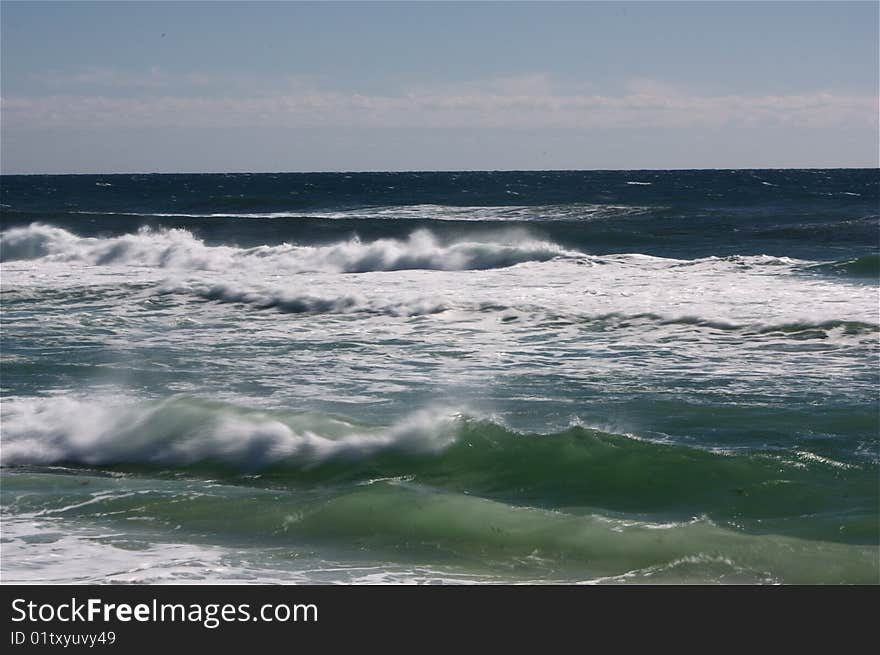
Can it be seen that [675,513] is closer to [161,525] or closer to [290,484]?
[290,484]

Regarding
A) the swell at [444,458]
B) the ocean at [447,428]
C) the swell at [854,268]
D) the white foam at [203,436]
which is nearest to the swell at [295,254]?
the ocean at [447,428]

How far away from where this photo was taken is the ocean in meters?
6.97

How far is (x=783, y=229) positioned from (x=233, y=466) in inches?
1179

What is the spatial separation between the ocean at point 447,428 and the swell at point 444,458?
0.08 ft

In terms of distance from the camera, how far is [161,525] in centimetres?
760

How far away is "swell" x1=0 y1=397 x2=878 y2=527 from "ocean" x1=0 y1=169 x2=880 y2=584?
25 millimetres

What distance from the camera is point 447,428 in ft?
31.5

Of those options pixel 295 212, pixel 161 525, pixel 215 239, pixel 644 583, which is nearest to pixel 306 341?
pixel 161 525

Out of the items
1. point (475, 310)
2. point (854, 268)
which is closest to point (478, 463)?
point (475, 310)

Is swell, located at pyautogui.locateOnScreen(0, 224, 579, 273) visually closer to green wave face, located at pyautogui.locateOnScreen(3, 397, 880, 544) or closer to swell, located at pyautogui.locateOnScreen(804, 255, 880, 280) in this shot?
swell, located at pyautogui.locateOnScreen(804, 255, 880, 280)

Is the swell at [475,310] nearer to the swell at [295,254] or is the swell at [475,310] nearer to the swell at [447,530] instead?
the swell at [295,254]

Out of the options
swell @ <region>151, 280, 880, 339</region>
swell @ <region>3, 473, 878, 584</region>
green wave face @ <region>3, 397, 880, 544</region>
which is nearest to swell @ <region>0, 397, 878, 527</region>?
green wave face @ <region>3, 397, 880, 544</region>

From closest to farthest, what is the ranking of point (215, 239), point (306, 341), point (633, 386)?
point (633, 386), point (306, 341), point (215, 239)
